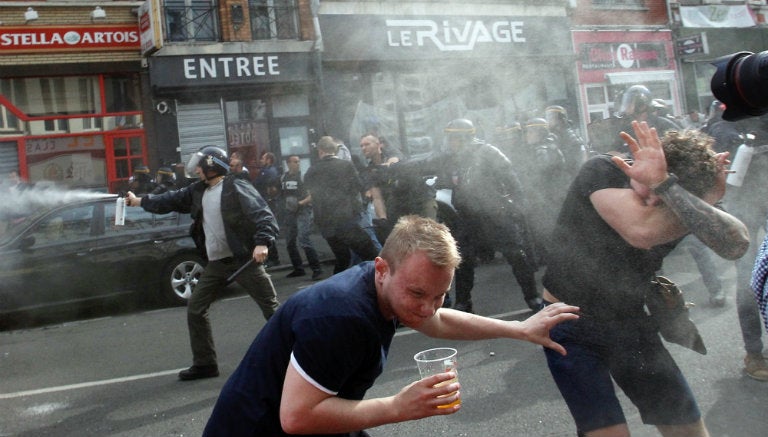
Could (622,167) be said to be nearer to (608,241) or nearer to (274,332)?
(608,241)

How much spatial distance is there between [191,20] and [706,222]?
11974mm

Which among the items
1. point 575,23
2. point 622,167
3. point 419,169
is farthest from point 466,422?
point 575,23

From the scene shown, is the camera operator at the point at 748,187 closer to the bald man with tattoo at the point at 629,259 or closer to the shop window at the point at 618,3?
the bald man with tattoo at the point at 629,259

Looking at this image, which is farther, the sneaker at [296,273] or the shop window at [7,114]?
the shop window at [7,114]

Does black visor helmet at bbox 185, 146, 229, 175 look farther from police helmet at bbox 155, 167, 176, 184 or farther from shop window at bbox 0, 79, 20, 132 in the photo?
shop window at bbox 0, 79, 20, 132

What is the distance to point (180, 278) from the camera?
7430mm

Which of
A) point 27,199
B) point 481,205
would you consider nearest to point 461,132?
point 481,205

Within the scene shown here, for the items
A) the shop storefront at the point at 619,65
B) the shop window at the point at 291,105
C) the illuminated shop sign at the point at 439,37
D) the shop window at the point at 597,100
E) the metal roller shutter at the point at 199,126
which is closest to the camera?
the illuminated shop sign at the point at 439,37

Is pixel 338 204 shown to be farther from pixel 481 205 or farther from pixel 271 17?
pixel 271 17

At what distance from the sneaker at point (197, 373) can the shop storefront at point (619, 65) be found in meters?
12.1

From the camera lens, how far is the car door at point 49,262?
21.8ft

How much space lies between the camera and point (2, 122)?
1154 cm

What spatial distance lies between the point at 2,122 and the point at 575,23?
11.1 meters

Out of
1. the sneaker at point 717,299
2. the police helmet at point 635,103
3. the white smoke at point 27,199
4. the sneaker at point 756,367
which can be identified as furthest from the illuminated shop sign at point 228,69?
the sneaker at point 756,367
